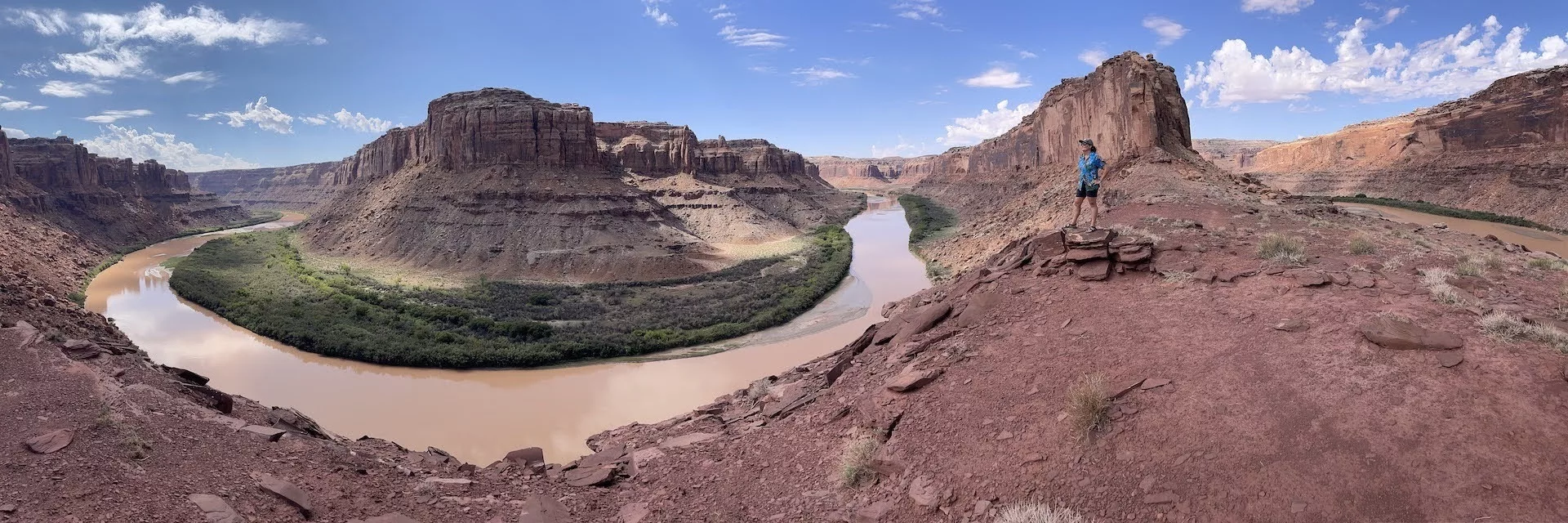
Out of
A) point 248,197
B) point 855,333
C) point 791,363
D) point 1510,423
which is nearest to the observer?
point 1510,423

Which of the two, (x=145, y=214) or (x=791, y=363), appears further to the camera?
(x=145, y=214)

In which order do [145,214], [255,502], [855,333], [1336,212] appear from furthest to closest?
1. [145,214]
2. [855,333]
3. [1336,212]
4. [255,502]

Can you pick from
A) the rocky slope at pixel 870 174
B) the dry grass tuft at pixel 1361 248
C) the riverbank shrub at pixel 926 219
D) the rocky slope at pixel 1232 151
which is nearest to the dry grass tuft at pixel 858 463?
the dry grass tuft at pixel 1361 248

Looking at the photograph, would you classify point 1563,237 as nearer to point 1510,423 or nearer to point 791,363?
point 791,363

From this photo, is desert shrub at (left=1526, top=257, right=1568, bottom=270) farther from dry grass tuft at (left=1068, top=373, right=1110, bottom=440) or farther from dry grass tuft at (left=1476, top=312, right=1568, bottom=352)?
dry grass tuft at (left=1068, top=373, right=1110, bottom=440)

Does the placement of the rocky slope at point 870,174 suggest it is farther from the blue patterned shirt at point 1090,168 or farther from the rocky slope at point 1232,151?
the blue patterned shirt at point 1090,168

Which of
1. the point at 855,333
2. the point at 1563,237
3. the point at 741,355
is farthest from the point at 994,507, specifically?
the point at 1563,237

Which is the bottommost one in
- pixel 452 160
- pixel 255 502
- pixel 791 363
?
pixel 791 363
